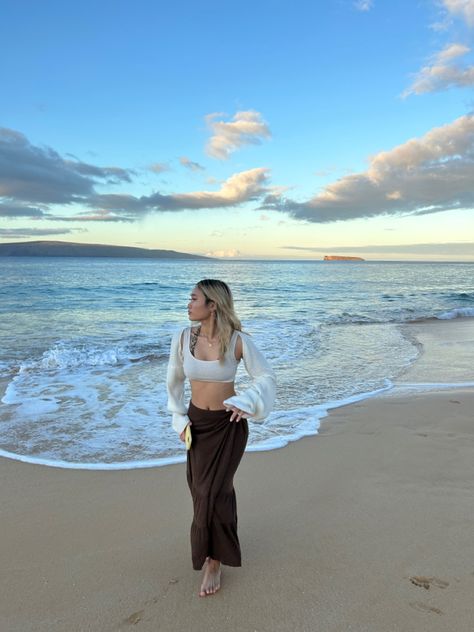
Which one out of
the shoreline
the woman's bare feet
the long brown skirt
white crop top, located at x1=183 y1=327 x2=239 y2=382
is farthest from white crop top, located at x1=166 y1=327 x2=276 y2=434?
the shoreline

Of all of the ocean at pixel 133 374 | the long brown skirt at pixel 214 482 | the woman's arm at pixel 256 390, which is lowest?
the ocean at pixel 133 374

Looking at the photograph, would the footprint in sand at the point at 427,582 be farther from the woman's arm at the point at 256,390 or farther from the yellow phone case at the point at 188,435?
the yellow phone case at the point at 188,435

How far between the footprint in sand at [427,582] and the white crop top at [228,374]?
1399 mm

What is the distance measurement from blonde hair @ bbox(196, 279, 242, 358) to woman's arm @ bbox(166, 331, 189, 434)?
0.29 meters

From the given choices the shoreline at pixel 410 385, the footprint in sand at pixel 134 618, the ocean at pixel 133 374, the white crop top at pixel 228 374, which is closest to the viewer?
the footprint in sand at pixel 134 618

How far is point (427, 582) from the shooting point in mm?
2764

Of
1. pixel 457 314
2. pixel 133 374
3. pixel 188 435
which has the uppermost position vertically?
pixel 188 435

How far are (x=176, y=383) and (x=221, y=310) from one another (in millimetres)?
586

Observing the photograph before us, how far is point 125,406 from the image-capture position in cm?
682

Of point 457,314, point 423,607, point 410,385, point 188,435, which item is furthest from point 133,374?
point 457,314

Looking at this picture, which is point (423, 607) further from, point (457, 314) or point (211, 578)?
point (457, 314)

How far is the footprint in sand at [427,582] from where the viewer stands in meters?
2.73

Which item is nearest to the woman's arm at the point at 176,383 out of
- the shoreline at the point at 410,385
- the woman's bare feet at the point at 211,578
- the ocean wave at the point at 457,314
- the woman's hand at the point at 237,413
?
the woman's hand at the point at 237,413

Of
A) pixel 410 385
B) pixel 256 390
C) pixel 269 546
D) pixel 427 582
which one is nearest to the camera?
pixel 256 390
